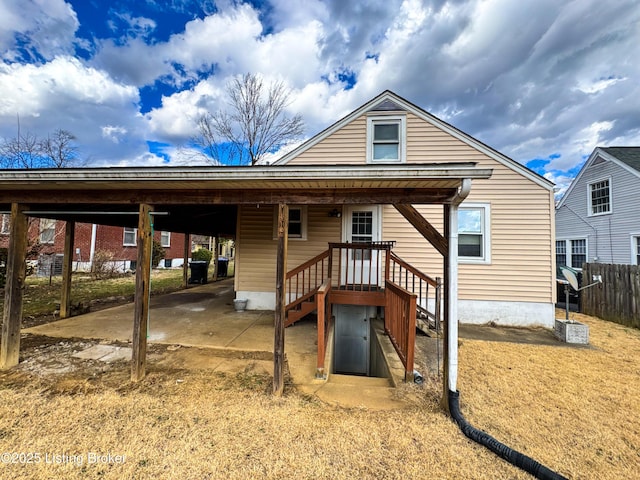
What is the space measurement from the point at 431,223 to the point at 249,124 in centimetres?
1430

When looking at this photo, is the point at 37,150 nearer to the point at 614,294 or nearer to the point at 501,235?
the point at 501,235

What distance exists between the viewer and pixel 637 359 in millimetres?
4125

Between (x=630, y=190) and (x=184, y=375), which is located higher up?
(x=630, y=190)

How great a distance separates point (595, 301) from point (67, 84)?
22.2 metres

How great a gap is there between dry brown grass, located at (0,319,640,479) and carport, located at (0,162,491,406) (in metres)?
0.45

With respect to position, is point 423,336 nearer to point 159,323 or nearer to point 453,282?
point 453,282

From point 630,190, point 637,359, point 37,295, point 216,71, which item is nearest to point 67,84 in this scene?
point 216,71

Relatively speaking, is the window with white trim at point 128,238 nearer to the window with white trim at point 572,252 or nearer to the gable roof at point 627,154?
the window with white trim at point 572,252

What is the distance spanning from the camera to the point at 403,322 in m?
3.63

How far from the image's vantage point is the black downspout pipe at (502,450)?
5.89 feet

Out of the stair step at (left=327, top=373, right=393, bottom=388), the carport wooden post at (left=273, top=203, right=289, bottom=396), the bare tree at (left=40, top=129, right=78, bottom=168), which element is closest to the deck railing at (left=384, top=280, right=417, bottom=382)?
the stair step at (left=327, top=373, right=393, bottom=388)

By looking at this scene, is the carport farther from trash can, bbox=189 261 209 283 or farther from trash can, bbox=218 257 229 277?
trash can, bbox=218 257 229 277

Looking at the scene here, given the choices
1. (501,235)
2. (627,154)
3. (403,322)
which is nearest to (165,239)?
(403,322)

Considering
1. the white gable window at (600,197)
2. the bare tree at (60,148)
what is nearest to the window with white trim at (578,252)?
the white gable window at (600,197)
